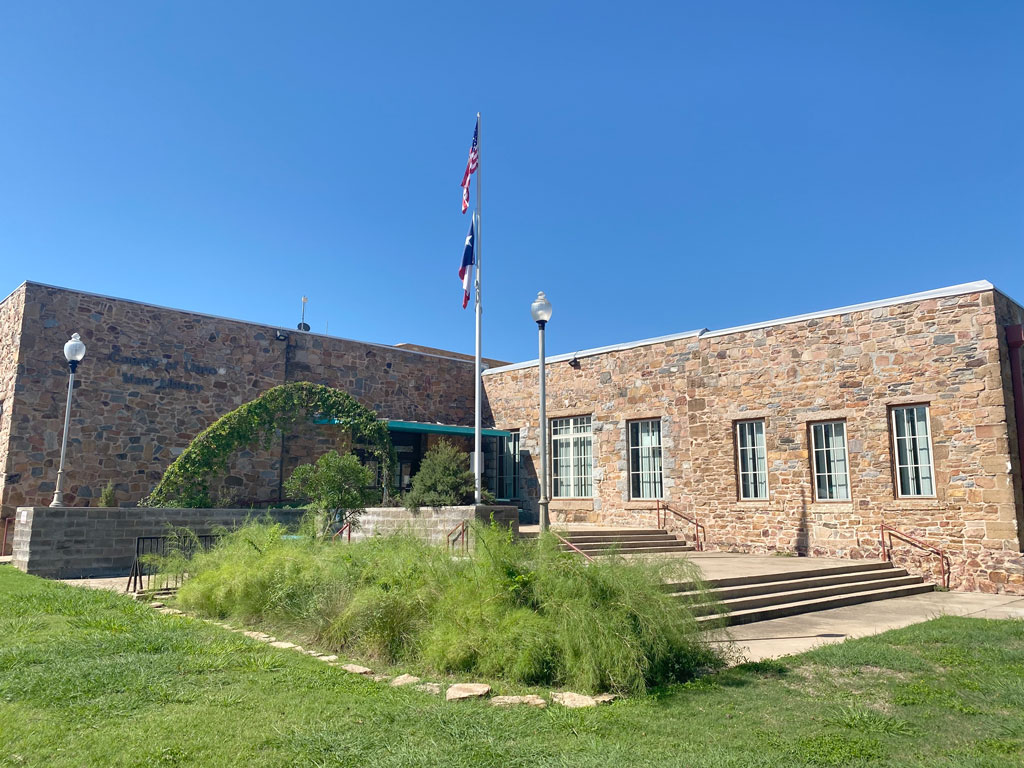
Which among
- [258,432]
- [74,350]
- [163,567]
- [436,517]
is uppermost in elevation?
[74,350]

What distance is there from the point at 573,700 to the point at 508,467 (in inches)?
583

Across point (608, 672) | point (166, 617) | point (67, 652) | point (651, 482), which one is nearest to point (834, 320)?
point (651, 482)

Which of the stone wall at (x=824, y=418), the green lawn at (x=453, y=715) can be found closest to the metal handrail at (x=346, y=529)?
the green lawn at (x=453, y=715)

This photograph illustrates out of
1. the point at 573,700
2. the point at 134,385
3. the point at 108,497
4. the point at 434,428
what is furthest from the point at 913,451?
the point at 134,385

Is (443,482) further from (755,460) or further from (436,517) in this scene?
(755,460)

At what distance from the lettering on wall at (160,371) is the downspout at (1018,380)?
51.1ft

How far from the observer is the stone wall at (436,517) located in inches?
449

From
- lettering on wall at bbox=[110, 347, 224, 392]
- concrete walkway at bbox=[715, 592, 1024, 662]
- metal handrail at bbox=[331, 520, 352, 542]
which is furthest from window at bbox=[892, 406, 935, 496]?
lettering on wall at bbox=[110, 347, 224, 392]

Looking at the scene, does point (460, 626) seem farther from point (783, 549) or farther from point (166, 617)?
point (783, 549)

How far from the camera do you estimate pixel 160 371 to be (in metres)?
16.0

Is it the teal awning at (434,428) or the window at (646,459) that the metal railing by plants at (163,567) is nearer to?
the teal awning at (434,428)

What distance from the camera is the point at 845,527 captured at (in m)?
13.5

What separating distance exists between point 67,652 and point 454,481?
27.9ft

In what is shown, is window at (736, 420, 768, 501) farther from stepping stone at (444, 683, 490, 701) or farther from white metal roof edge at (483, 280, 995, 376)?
stepping stone at (444, 683, 490, 701)
